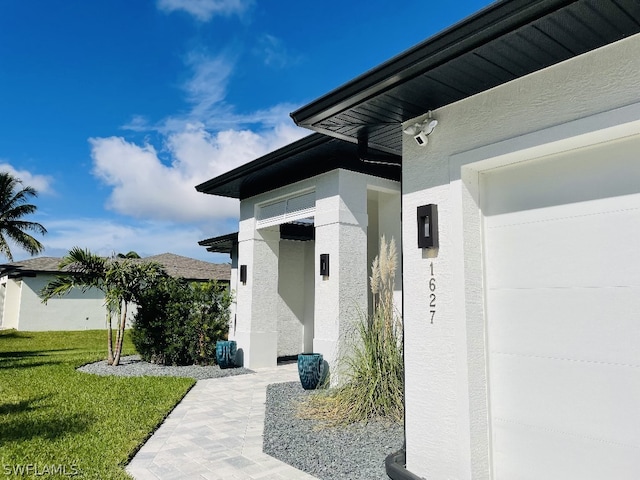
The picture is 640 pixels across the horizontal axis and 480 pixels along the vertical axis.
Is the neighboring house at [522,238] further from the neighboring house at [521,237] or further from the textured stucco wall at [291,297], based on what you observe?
the textured stucco wall at [291,297]

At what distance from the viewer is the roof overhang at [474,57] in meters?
2.80

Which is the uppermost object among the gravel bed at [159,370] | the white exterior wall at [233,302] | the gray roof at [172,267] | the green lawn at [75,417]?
the gray roof at [172,267]

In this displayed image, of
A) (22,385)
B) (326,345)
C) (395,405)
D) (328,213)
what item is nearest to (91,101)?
(22,385)

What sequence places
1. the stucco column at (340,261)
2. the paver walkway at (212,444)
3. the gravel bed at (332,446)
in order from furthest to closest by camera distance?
the stucco column at (340,261) < the gravel bed at (332,446) < the paver walkway at (212,444)

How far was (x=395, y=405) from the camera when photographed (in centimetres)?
616

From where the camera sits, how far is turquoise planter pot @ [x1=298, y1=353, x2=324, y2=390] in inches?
332

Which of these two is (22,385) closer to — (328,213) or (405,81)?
(328,213)

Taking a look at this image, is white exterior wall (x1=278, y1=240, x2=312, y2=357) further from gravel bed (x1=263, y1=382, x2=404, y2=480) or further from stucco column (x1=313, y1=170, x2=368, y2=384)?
gravel bed (x1=263, y1=382, x2=404, y2=480)

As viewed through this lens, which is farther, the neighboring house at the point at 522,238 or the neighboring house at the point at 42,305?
the neighboring house at the point at 42,305

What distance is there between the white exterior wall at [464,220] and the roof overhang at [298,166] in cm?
284

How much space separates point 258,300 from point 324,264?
Answer: 10.7 ft

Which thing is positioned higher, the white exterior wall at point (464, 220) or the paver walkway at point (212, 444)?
the white exterior wall at point (464, 220)

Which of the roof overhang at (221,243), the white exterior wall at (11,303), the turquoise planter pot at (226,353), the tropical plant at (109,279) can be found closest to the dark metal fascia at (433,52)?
the turquoise planter pot at (226,353)

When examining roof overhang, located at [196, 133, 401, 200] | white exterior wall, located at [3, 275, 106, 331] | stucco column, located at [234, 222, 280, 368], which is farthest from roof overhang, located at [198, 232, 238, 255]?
white exterior wall, located at [3, 275, 106, 331]
